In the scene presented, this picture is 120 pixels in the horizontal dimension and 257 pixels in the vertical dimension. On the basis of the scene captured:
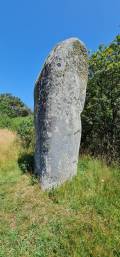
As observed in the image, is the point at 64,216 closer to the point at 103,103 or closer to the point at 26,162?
the point at 26,162

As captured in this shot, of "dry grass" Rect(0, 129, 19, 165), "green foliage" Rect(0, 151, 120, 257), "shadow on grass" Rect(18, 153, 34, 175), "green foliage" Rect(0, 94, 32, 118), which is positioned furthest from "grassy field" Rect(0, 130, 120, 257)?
"green foliage" Rect(0, 94, 32, 118)

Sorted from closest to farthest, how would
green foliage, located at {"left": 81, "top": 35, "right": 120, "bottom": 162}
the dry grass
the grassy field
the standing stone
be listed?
1. the grassy field
2. the standing stone
3. the dry grass
4. green foliage, located at {"left": 81, "top": 35, "right": 120, "bottom": 162}

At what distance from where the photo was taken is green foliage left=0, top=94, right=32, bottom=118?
34.2 m

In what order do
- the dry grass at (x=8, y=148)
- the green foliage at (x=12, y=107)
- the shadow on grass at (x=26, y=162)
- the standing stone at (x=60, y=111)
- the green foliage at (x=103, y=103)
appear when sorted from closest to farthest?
the standing stone at (x=60, y=111) → the shadow on grass at (x=26, y=162) → the dry grass at (x=8, y=148) → the green foliage at (x=103, y=103) → the green foliage at (x=12, y=107)

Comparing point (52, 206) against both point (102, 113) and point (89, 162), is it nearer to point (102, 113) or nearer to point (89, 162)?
point (89, 162)

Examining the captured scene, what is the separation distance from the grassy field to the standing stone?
425 mm

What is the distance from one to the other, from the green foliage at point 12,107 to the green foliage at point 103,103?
20.3 m

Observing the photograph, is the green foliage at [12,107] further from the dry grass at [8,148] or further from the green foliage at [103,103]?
the green foliage at [103,103]

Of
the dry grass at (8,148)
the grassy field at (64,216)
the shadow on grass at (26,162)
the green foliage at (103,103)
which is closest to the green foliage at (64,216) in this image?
the grassy field at (64,216)

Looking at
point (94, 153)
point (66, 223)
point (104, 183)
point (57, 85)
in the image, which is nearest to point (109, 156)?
point (94, 153)

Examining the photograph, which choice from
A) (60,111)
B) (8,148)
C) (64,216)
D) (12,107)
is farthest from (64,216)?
(12,107)

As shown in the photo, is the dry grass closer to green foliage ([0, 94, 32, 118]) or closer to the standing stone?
the standing stone

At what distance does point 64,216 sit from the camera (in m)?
5.70

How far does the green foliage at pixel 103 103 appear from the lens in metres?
9.68
